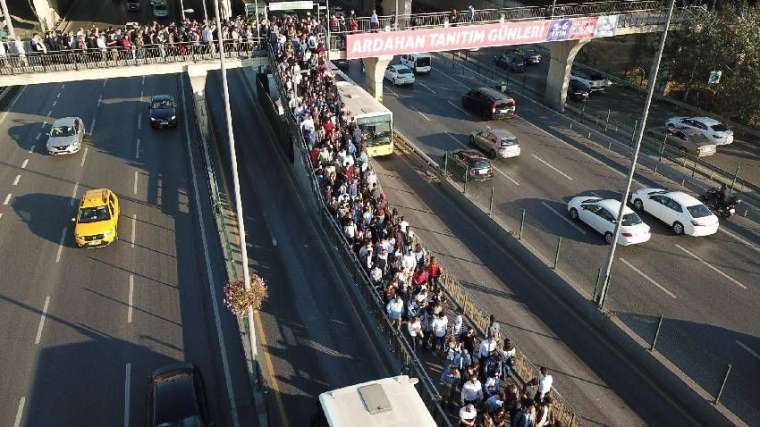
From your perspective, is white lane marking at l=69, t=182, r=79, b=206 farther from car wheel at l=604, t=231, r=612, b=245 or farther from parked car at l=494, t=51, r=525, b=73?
parked car at l=494, t=51, r=525, b=73

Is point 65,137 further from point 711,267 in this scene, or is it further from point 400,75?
point 711,267

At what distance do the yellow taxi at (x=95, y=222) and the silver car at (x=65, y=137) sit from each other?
29.4ft

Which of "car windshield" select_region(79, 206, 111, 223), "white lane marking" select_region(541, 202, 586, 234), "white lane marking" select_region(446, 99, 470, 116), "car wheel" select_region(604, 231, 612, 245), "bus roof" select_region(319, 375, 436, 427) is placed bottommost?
"white lane marking" select_region(541, 202, 586, 234)

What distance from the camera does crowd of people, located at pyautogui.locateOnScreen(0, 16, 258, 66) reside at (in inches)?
1208

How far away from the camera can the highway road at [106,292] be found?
16984mm

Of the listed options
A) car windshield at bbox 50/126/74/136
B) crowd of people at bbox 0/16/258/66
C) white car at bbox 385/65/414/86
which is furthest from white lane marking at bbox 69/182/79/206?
white car at bbox 385/65/414/86

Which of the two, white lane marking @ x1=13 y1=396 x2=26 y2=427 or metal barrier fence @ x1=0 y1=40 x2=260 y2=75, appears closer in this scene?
white lane marking @ x1=13 y1=396 x2=26 y2=427

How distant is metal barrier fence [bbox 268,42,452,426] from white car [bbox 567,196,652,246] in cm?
1071

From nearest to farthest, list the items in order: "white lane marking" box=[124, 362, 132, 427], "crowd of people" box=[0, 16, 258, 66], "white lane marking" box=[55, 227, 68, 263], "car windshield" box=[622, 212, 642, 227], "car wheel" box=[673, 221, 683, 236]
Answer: "white lane marking" box=[124, 362, 132, 427] < "white lane marking" box=[55, 227, 68, 263] < "car windshield" box=[622, 212, 642, 227] < "car wheel" box=[673, 221, 683, 236] < "crowd of people" box=[0, 16, 258, 66]

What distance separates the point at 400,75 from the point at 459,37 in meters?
11.3

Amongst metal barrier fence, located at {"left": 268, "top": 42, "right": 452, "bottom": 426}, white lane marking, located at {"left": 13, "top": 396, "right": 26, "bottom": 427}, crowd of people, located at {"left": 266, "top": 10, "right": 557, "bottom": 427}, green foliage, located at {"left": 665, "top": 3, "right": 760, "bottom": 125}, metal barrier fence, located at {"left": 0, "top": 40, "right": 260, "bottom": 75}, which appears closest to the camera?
crowd of people, located at {"left": 266, "top": 10, "right": 557, "bottom": 427}

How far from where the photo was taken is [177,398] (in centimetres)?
1531

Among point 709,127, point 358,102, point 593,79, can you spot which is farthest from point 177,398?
point 593,79

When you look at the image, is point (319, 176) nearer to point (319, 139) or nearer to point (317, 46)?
point (319, 139)
